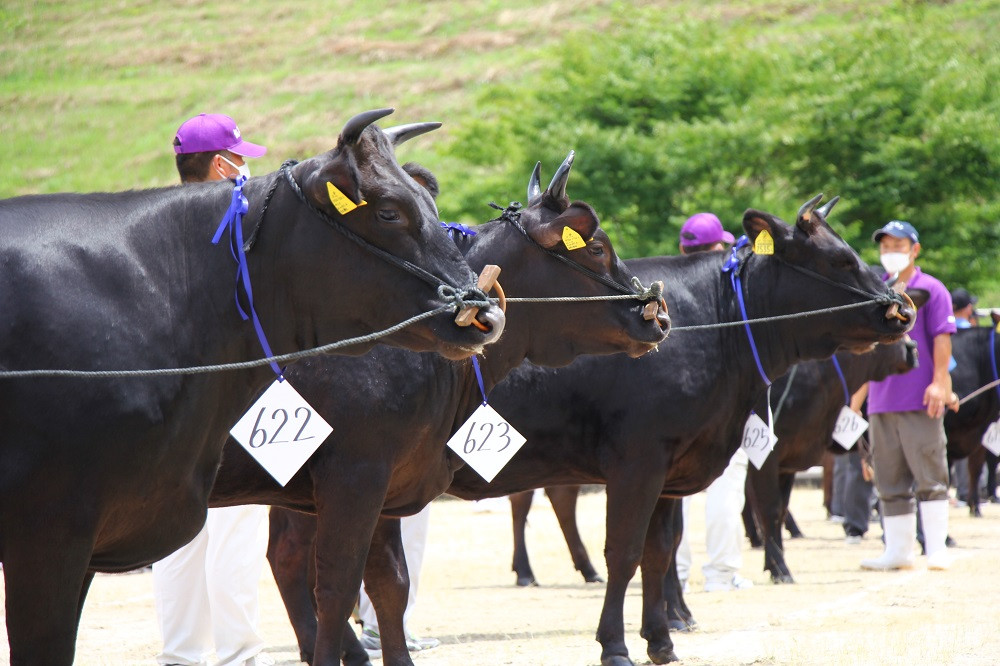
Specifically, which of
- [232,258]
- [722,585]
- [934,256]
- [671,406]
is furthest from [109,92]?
[232,258]

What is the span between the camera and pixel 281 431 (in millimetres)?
5227

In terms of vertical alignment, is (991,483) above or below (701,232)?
below

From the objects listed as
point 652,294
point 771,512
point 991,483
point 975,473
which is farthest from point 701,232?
point 991,483

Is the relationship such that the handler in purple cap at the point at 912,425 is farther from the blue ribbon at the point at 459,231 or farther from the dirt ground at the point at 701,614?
the blue ribbon at the point at 459,231

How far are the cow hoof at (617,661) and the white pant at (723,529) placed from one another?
10.8 feet

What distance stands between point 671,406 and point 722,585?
3.69 metres

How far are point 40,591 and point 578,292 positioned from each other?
10.9 feet

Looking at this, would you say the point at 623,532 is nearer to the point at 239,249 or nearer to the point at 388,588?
the point at 388,588

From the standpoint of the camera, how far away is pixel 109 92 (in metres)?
26.8

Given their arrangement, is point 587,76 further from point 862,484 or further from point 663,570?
point 663,570

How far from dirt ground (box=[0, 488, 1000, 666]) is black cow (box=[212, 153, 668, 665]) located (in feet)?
4.72

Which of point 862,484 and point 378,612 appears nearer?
point 378,612

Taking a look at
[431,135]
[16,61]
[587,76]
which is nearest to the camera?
[16,61]

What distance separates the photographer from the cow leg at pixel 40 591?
3.35 m
